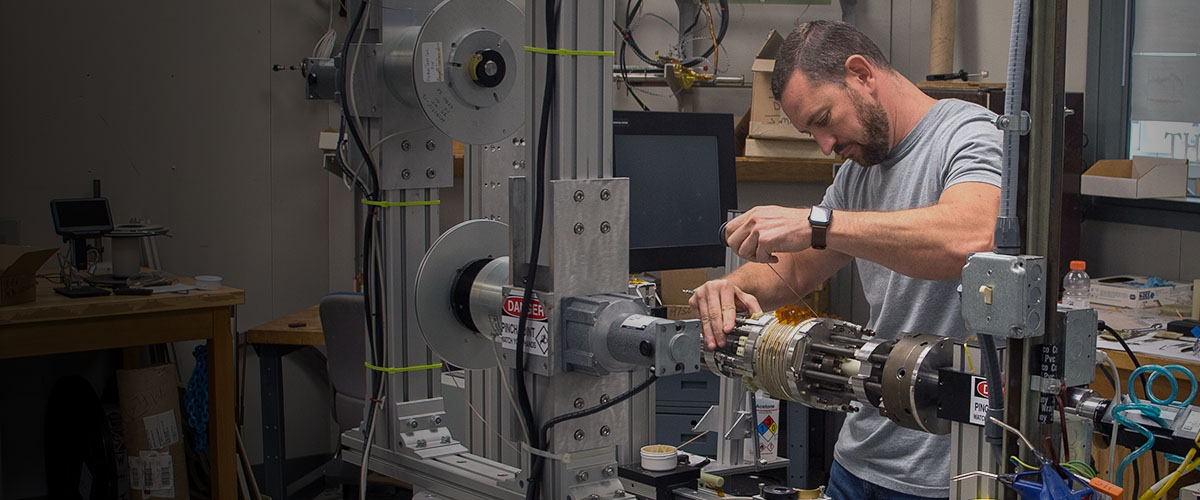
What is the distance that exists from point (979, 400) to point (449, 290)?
0.86 m

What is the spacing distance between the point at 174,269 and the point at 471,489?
9.39 ft

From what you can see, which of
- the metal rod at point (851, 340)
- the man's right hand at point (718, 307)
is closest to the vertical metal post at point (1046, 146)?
the metal rod at point (851, 340)

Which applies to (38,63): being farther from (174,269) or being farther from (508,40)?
(508,40)

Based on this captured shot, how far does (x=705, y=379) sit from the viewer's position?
3.68m

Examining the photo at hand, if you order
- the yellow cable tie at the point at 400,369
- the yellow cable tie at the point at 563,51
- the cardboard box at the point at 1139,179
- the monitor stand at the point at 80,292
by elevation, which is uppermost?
the yellow cable tie at the point at 563,51

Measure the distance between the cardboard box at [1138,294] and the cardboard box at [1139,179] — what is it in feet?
0.97

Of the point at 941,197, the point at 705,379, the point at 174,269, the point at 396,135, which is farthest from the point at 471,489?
the point at 174,269

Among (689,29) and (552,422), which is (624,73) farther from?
(552,422)

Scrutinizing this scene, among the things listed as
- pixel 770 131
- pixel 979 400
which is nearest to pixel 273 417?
pixel 770 131

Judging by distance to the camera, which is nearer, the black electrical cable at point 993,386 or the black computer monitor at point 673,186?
the black electrical cable at point 993,386

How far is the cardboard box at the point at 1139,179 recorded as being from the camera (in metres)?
3.47

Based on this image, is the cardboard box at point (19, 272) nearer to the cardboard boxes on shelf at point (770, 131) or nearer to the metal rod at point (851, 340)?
the cardboard boxes on shelf at point (770, 131)

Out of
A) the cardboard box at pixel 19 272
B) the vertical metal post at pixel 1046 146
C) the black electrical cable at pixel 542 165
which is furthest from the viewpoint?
the cardboard box at pixel 19 272

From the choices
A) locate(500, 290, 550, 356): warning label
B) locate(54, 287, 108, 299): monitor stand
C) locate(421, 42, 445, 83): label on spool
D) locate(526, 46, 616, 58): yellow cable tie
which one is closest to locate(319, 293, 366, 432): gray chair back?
locate(54, 287, 108, 299): monitor stand
